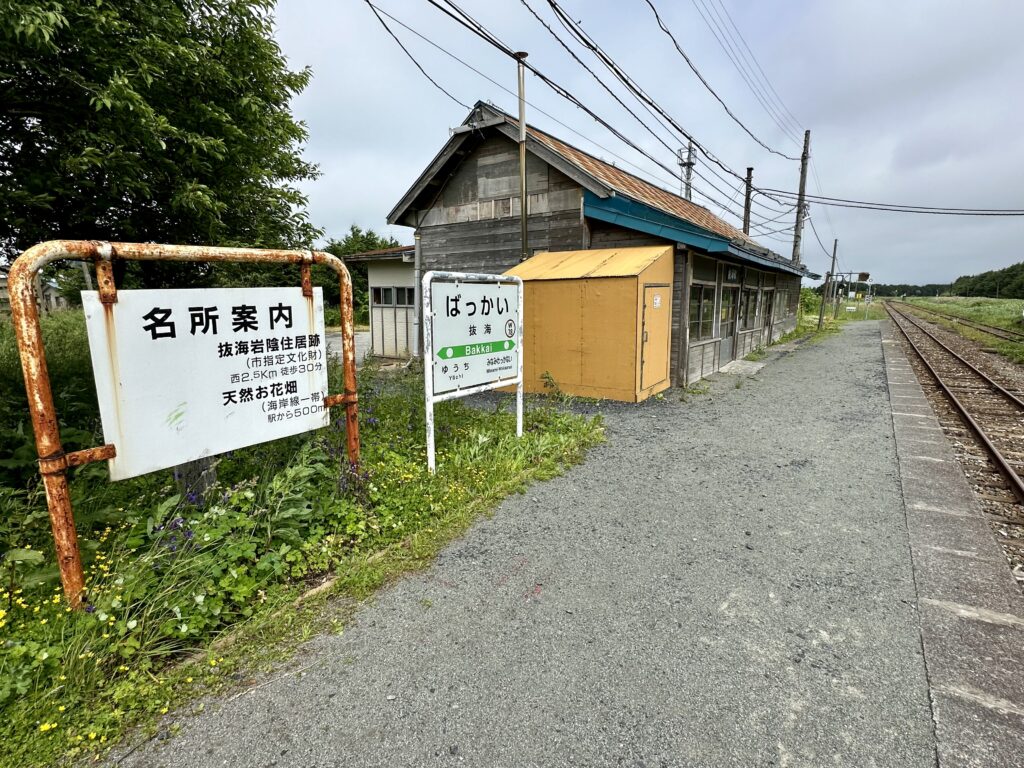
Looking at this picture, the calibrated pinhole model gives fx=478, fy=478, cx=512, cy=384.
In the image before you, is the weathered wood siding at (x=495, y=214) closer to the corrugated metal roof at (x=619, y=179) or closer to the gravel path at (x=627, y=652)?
the corrugated metal roof at (x=619, y=179)

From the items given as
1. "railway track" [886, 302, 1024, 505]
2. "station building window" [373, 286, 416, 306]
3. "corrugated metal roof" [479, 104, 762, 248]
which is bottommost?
"railway track" [886, 302, 1024, 505]

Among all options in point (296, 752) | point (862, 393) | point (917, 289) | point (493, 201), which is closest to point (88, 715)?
point (296, 752)

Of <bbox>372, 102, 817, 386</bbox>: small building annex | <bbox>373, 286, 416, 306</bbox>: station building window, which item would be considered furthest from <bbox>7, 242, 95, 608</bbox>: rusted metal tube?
<bbox>373, 286, 416, 306</bbox>: station building window

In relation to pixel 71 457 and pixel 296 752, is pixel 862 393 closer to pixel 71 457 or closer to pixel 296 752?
pixel 296 752

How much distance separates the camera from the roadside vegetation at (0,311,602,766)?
2.07 meters

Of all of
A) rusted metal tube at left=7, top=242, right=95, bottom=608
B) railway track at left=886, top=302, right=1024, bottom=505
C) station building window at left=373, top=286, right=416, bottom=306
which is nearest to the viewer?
rusted metal tube at left=7, top=242, right=95, bottom=608

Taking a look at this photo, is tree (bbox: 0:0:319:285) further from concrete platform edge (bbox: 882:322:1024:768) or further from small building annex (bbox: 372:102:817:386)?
concrete platform edge (bbox: 882:322:1024:768)

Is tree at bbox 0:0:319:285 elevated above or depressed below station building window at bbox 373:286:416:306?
above

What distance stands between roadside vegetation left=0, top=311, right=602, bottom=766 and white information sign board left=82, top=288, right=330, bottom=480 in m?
0.45

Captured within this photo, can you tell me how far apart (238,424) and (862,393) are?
1065 cm

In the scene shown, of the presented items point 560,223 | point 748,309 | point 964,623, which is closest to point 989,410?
point 748,309

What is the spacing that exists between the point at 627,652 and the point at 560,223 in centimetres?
869

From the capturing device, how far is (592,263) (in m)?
8.49

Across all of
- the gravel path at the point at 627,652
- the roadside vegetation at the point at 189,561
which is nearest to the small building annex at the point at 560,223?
the gravel path at the point at 627,652
